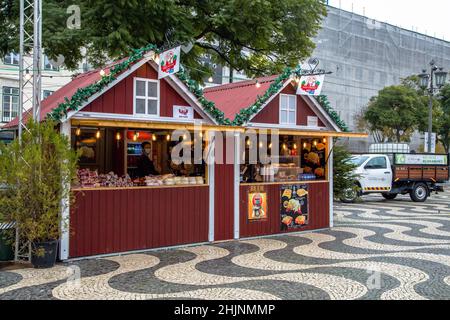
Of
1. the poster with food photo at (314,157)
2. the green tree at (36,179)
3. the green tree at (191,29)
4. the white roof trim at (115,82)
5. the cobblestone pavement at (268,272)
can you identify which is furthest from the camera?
the green tree at (191,29)

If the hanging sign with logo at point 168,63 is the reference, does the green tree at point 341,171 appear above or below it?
below

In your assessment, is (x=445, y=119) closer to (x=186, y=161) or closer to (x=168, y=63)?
(x=186, y=161)

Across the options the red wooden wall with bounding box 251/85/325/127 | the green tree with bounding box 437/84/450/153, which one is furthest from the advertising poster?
the green tree with bounding box 437/84/450/153

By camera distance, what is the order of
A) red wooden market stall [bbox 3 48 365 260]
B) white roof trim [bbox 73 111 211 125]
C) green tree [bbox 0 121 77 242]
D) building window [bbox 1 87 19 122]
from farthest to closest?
1. building window [bbox 1 87 19 122]
2. red wooden market stall [bbox 3 48 365 260]
3. white roof trim [bbox 73 111 211 125]
4. green tree [bbox 0 121 77 242]

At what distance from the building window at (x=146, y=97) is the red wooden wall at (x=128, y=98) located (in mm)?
85

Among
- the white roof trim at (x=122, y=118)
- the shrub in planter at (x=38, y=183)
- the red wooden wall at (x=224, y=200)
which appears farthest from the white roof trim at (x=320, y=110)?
the shrub in planter at (x=38, y=183)

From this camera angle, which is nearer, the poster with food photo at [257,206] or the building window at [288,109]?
the poster with food photo at [257,206]

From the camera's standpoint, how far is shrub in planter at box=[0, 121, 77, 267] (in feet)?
25.2

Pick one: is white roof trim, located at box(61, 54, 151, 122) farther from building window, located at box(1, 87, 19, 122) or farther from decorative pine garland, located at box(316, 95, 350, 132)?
building window, located at box(1, 87, 19, 122)

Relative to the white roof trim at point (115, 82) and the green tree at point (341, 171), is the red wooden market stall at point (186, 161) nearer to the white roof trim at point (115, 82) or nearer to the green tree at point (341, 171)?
the white roof trim at point (115, 82)

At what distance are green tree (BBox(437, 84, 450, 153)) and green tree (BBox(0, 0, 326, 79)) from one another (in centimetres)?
2237

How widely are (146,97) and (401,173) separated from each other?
44.6 feet

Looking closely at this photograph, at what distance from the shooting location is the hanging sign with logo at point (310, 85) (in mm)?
11258

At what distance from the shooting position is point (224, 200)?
10.5 metres
